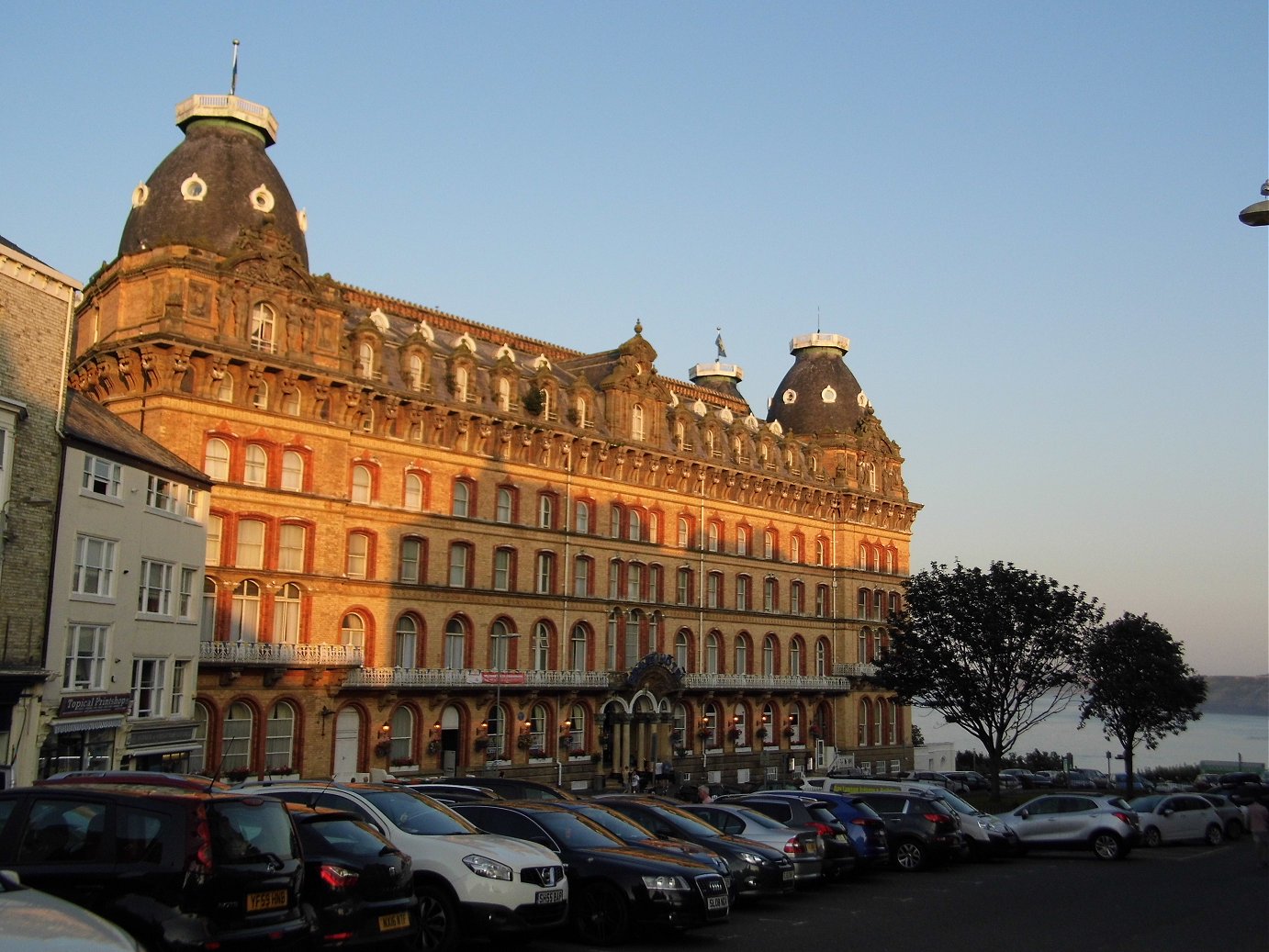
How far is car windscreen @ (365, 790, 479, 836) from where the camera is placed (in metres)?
18.2

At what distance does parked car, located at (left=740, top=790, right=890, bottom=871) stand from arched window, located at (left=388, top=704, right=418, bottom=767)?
2628cm

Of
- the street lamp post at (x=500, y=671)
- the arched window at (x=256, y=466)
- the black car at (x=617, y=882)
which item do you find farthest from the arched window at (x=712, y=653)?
the black car at (x=617, y=882)

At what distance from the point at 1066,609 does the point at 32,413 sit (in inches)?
1650

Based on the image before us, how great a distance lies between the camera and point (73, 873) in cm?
1284

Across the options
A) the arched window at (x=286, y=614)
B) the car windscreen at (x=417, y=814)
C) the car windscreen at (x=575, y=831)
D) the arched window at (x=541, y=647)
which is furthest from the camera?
the arched window at (x=541, y=647)

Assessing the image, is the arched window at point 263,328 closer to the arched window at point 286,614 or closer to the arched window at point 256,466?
the arched window at point 256,466

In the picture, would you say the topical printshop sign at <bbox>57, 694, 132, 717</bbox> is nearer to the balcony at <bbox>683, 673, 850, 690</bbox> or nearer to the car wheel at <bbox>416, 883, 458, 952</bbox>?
the car wheel at <bbox>416, 883, 458, 952</bbox>

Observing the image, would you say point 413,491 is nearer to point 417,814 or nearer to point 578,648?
point 578,648

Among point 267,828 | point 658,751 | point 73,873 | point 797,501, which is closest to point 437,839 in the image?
point 267,828

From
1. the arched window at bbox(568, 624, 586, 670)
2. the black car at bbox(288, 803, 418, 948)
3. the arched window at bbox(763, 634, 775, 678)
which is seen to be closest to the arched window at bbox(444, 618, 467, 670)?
the arched window at bbox(568, 624, 586, 670)

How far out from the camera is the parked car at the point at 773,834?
25.3 m

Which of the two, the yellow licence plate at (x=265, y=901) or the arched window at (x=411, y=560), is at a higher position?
the arched window at (x=411, y=560)

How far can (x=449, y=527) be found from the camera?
55312mm

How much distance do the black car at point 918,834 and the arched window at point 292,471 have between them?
2641cm
